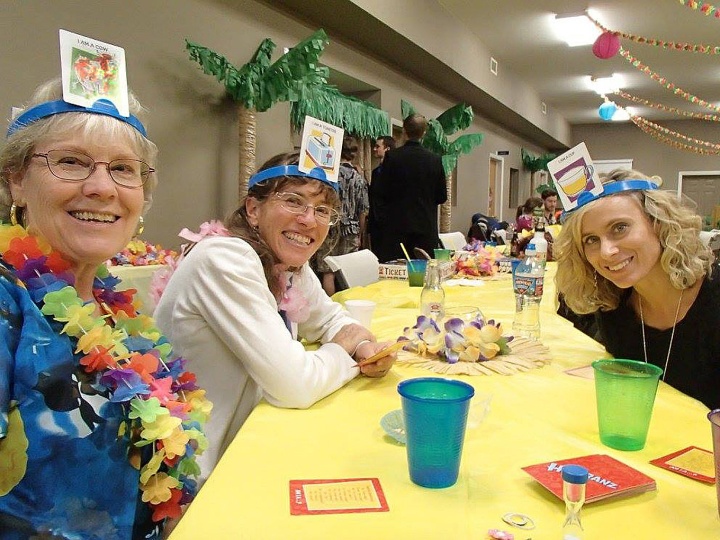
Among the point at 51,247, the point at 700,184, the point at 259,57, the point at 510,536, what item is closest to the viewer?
the point at 510,536

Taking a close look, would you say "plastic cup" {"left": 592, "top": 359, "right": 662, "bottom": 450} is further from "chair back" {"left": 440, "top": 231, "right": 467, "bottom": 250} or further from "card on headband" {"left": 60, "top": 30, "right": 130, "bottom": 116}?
"chair back" {"left": 440, "top": 231, "right": 467, "bottom": 250}

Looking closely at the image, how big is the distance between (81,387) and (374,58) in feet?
17.7

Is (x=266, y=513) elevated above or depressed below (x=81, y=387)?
below

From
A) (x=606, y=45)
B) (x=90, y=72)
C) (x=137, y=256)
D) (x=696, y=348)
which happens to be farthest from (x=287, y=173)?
(x=606, y=45)

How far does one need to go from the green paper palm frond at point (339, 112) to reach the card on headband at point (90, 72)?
277 centimetres

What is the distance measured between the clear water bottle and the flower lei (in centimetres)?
106

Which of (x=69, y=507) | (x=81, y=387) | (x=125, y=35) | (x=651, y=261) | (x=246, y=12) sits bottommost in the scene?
(x=69, y=507)

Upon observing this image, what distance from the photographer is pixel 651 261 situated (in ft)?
4.84

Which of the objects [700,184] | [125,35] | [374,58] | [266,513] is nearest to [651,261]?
[266,513]

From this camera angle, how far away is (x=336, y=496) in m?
0.76

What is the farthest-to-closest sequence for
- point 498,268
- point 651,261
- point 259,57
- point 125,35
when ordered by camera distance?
1. point 259,57
2. point 498,268
3. point 125,35
4. point 651,261

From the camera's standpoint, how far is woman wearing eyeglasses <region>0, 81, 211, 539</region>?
0.80 m

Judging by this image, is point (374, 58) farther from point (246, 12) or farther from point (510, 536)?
point (510, 536)

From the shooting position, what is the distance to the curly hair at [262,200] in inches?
55.5
